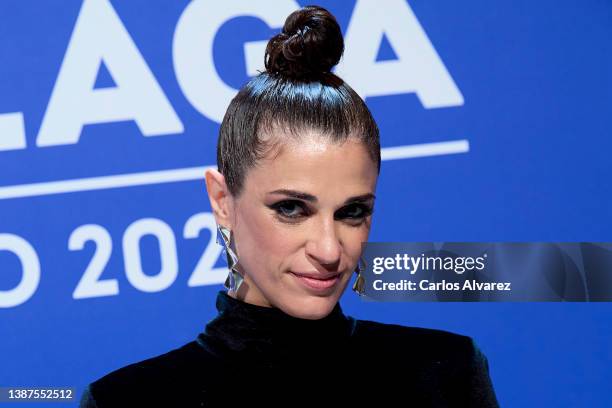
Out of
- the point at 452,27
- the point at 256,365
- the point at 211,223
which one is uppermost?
the point at 452,27

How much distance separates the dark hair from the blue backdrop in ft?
2.83

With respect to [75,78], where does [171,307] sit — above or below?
below

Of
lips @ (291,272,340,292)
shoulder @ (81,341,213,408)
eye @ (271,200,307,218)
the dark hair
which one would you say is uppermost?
the dark hair

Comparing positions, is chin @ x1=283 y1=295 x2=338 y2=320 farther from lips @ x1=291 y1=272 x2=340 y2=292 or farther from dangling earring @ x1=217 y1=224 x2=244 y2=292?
dangling earring @ x1=217 y1=224 x2=244 y2=292

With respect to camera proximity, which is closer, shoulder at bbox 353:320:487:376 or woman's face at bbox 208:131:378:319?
woman's face at bbox 208:131:378:319

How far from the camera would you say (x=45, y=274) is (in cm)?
243

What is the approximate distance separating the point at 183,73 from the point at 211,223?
0.40 metres

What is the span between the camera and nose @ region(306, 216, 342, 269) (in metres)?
1.47

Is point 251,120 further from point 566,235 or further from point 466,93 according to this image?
point 566,235

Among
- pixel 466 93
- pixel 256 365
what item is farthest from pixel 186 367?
pixel 466 93

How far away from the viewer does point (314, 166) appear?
4.85 feet

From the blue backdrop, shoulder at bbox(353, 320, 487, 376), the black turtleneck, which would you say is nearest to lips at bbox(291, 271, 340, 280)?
the black turtleneck

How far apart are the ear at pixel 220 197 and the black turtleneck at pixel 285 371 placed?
146 mm

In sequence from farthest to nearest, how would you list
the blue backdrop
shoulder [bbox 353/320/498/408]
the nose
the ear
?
1. the blue backdrop
2. shoulder [bbox 353/320/498/408]
3. the ear
4. the nose
